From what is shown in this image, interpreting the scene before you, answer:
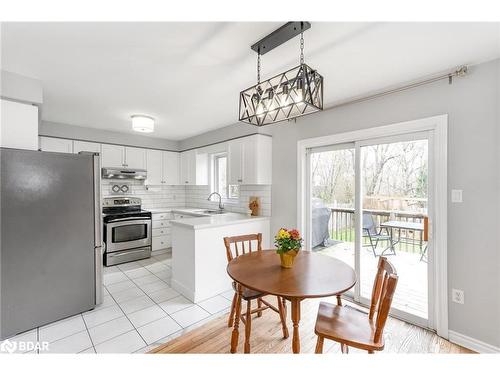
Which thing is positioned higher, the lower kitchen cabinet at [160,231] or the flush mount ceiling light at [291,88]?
the flush mount ceiling light at [291,88]

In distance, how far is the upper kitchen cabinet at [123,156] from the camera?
13.6ft

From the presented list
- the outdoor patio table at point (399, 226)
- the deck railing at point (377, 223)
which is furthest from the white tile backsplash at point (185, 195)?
the outdoor patio table at point (399, 226)

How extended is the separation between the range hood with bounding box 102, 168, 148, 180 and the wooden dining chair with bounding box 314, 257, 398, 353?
3982 mm

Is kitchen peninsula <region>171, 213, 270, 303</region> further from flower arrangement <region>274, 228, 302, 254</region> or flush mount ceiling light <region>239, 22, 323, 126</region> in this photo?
flush mount ceiling light <region>239, 22, 323, 126</region>

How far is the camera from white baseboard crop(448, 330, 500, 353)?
5.89ft

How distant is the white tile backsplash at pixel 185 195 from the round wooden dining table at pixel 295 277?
1.64 m

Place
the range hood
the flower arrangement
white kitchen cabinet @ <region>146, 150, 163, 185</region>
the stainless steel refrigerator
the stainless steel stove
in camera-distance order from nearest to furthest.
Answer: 1. the flower arrangement
2. the stainless steel refrigerator
3. the stainless steel stove
4. the range hood
5. white kitchen cabinet @ <region>146, 150, 163, 185</region>

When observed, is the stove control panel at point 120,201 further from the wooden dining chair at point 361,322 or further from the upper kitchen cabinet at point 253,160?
the wooden dining chair at point 361,322

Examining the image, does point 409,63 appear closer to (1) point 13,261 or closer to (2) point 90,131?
(1) point 13,261

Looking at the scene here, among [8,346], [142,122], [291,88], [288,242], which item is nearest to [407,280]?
[288,242]

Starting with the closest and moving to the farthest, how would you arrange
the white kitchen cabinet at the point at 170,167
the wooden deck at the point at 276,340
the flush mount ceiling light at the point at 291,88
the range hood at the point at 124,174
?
the flush mount ceiling light at the point at 291,88 < the wooden deck at the point at 276,340 < the range hood at the point at 124,174 < the white kitchen cabinet at the point at 170,167

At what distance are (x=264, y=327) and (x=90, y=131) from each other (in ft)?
13.7

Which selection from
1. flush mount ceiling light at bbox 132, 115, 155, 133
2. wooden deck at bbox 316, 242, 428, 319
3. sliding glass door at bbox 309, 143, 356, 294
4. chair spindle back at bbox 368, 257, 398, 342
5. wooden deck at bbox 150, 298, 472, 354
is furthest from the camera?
flush mount ceiling light at bbox 132, 115, 155, 133

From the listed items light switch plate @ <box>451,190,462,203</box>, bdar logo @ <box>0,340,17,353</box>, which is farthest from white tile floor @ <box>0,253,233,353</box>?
light switch plate @ <box>451,190,462,203</box>
